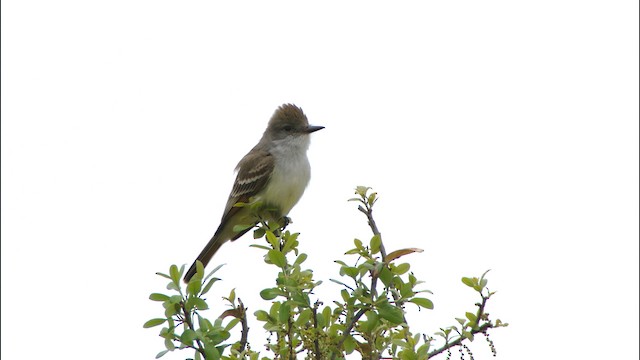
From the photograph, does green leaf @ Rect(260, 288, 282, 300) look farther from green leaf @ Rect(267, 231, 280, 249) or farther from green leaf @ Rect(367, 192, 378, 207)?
green leaf @ Rect(367, 192, 378, 207)

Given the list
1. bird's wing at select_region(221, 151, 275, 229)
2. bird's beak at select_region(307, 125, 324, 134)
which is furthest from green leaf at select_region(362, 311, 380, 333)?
bird's beak at select_region(307, 125, 324, 134)

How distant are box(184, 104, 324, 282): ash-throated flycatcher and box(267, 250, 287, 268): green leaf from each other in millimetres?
3405

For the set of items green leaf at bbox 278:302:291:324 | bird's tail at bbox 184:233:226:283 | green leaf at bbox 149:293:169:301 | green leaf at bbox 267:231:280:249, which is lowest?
green leaf at bbox 278:302:291:324

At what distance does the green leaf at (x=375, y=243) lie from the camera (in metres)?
3.71

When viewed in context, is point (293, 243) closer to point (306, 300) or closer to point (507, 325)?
point (306, 300)

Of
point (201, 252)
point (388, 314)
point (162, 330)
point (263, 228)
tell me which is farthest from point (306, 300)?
point (201, 252)

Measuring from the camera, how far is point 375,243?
3.72 meters

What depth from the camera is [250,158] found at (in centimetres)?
825

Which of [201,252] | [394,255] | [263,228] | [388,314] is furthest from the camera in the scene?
[201,252]

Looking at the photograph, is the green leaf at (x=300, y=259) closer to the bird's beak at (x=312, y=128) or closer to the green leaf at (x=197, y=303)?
the green leaf at (x=197, y=303)

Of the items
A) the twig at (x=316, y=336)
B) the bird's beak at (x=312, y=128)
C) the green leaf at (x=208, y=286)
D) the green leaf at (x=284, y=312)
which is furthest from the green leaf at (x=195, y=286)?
the bird's beak at (x=312, y=128)

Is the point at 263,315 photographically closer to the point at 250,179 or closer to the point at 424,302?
the point at 424,302

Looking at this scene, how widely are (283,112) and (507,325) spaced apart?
5470 millimetres

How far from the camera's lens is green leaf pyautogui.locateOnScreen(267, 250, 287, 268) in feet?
12.6
